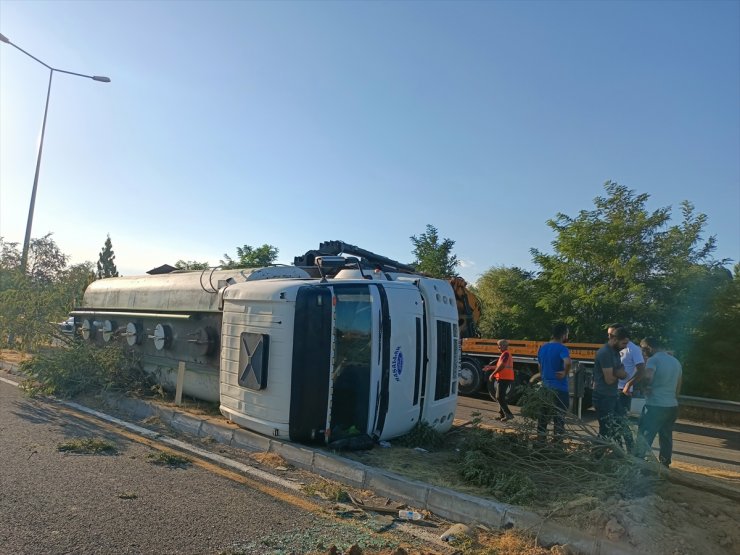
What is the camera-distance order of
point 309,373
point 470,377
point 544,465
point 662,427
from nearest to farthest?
point 544,465, point 309,373, point 662,427, point 470,377

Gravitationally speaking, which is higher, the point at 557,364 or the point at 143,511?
the point at 557,364

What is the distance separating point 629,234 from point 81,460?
18154 mm

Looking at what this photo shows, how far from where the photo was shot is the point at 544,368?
7262 millimetres

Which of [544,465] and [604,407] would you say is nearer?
[544,465]

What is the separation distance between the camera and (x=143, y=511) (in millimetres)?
4355

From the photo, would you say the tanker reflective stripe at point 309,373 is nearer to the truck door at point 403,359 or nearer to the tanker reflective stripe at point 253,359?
the tanker reflective stripe at point 253,359

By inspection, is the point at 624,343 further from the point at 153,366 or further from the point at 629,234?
the point at 629,234

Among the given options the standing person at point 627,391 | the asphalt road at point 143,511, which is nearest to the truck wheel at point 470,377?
the standing person at point 627,391

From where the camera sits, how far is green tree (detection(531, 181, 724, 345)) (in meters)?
16.7

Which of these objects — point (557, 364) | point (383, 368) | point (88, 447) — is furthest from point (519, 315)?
point (88, 447)

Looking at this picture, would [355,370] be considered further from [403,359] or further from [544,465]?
[544,465]

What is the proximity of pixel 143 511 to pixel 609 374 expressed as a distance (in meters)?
5.10

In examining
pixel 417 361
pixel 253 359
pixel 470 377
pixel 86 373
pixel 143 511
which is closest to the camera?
pixel 143 511

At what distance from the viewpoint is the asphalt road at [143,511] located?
3.78 meters
